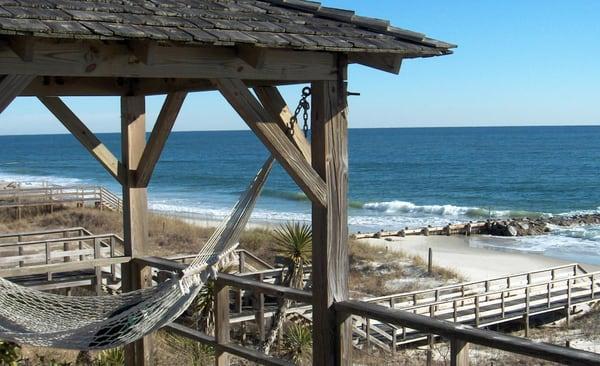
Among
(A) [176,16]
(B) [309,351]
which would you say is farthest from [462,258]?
(A) [176,16]

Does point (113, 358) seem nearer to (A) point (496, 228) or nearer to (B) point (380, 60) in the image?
(B) point (380, 60)

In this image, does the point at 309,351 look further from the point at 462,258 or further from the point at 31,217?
the point at 31,217

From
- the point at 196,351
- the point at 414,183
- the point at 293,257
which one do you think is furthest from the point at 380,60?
the point at 414,183

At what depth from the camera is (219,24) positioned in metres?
3.20

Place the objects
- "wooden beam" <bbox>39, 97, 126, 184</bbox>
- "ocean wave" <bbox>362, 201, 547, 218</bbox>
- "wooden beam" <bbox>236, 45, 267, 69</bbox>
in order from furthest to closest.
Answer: "ocean wave" <bbox>362, 201, 547, 218</bbox>
"wooden beam" <bbox>39, 97, 126, 184</bbox>
"wooden beam" <bbox>236, 45, 267, 69</bbox>

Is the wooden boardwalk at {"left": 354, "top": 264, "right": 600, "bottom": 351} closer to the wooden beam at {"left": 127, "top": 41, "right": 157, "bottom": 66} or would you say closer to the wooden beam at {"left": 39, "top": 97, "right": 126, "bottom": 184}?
the wooden beam at {"left": 39, "top": 97, "right": 126, "bottom": 184}

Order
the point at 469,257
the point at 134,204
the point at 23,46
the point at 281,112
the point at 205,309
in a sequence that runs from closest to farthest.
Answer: the point at 23,46 < the point at 281,112 < the point at 134,204 < the point at 205,309 < the point at 469,257

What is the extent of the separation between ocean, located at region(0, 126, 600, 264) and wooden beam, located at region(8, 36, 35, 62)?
21.7 m

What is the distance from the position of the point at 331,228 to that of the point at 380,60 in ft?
2.74

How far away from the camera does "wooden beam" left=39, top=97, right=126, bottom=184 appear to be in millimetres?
4617

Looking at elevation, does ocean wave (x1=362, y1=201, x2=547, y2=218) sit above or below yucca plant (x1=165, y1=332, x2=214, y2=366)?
below

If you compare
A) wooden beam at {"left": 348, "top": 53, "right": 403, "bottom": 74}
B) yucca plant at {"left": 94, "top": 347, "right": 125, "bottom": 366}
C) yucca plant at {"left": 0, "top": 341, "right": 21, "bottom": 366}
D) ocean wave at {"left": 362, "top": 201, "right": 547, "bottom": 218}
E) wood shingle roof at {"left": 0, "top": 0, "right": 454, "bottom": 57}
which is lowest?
ocean wave at {"left": 362, "top": 201, "right": 547, "bottom": 218}

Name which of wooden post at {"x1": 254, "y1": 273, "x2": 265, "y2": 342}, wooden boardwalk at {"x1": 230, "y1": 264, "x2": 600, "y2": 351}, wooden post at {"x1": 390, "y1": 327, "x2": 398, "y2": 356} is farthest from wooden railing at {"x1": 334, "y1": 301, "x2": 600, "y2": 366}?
wooden post at {"x1": 390, "y1": 327, "x2": 398, "y2": 356}

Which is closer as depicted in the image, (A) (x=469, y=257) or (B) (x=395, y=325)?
(B) (x=395, y=325)
